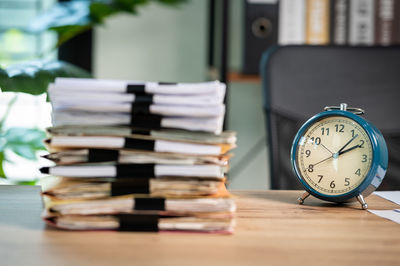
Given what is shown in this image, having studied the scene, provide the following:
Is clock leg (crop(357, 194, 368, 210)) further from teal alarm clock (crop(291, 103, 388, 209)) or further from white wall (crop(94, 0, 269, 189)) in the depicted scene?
white wall (crop(94, 0, 269, 189))

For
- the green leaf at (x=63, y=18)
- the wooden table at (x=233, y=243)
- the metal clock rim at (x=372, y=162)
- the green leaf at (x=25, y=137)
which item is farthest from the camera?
the green leaf at (x=63, y=18)

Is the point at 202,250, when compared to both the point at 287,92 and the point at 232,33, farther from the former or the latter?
the point at 232,33

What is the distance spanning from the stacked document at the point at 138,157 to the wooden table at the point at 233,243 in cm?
2

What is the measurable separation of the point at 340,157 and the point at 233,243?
273 millimetres

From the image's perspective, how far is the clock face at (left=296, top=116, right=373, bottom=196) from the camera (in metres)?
0.71

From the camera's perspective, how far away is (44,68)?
57.4 inches

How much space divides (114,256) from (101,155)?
0.41 ft

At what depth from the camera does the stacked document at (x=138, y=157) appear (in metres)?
0.55

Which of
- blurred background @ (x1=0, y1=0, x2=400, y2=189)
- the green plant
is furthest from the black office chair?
the green plant

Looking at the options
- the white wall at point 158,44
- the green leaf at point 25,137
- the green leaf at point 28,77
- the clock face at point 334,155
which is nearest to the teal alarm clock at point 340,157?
the clock face at point 334,155

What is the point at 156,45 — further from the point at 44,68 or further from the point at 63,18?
the point at 44,68

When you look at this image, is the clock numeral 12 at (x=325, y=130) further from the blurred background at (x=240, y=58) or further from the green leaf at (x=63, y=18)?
the green leaf at (x=63, y=18)

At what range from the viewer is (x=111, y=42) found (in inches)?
86.7

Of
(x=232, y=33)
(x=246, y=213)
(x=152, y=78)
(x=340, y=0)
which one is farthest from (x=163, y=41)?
(x=246, y=213)
